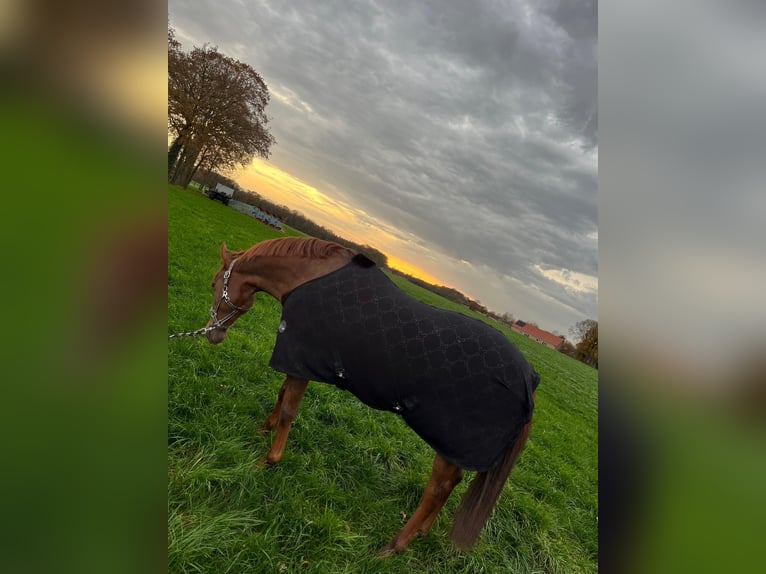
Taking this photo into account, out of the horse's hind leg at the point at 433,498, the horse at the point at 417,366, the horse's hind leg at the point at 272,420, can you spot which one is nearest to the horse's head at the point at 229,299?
the horse at the point at 417,366

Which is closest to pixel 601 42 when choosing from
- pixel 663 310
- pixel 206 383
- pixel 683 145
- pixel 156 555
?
pixel 683 145

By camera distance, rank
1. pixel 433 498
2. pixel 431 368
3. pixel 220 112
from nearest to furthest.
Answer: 1. pixel 431 368
2. pixel 433 498
3. pixel 220 112

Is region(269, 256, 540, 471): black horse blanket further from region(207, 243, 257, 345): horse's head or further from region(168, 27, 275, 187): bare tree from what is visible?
region(168, 27, 275, 187): bare tree

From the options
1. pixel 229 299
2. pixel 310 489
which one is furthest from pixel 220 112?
pixel 310 489

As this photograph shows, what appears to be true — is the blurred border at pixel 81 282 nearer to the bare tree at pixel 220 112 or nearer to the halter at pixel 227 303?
the halter at pixel 227 303

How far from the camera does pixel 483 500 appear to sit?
328 cm

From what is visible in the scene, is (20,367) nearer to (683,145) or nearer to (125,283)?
(125,283)

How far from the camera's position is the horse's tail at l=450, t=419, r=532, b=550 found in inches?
129

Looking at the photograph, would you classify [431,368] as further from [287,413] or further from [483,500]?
[287,413]

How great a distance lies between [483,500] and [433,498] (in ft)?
1.35

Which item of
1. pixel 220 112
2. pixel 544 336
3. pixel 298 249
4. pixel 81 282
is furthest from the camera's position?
pixel 220 112

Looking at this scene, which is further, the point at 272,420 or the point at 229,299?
the point at 272,420

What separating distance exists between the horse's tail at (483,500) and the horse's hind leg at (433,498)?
20 cm

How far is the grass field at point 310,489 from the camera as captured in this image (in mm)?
2809
